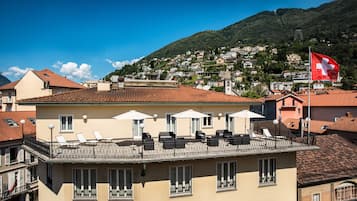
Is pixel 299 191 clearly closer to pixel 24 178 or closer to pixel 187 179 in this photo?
pixel 187 179

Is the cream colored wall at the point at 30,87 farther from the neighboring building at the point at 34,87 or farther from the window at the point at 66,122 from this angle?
the window at the point at 66,122

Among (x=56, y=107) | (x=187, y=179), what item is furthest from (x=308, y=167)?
(x=56, y=107)

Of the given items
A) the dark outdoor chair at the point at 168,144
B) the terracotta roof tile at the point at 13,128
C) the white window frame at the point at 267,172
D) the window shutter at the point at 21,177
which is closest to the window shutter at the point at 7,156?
the terracotta roof tile at the point at 13,128

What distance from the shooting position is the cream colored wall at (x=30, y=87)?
47547 mm

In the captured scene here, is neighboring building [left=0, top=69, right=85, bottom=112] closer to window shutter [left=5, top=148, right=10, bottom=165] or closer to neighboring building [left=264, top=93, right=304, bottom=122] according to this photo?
window shutter [left=5, top=148, right=10, bottom=165]

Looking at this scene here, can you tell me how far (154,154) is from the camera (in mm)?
14859

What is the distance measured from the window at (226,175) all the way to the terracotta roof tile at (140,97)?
5.40m

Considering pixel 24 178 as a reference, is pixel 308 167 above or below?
above

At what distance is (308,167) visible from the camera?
20422 millimetres

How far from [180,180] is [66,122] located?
8389 mm

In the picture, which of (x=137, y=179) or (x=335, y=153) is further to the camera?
(x=335, y=153)

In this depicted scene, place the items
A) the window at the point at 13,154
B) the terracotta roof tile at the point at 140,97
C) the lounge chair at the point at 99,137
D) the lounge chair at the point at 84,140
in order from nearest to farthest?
1. the lounge chair at the point at 84,140
2. the lounge chair at the point at 99,137
3. the terracotta roof tile at the point at 140,97
4. the window at the point at 13,154

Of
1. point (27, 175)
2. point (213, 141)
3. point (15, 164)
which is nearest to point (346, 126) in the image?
point (213, 141)

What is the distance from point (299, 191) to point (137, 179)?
1033 cm
